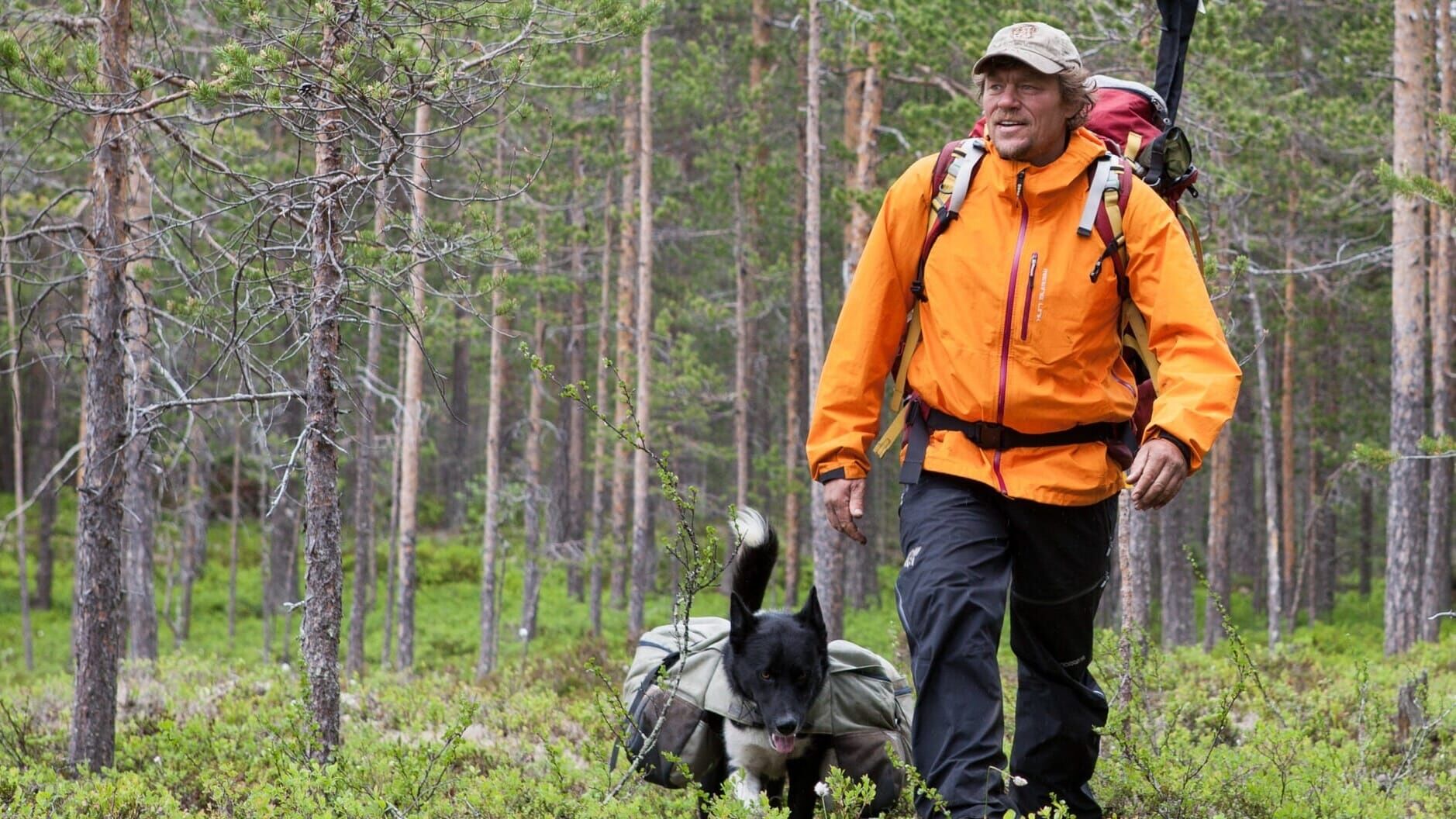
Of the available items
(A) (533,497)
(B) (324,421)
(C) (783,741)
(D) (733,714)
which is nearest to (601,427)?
(A) (533,497)

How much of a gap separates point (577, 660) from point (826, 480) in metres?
7.95


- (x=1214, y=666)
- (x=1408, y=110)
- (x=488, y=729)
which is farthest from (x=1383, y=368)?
(x=488, y=729)

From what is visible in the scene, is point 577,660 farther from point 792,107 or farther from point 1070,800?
point 792,107

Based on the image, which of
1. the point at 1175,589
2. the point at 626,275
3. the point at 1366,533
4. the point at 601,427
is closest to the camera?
the point at 1175,589

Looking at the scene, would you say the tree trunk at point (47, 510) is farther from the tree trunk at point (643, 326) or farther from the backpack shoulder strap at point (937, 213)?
the backpack shoulder strap at point (937, 213)

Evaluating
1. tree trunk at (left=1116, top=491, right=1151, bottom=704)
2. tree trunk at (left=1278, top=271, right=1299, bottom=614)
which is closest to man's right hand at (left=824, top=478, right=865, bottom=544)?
tree trunk at (left=1116, top=491, right=1151, bottom=704)

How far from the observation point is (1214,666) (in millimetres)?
10617

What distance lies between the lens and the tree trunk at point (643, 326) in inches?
766

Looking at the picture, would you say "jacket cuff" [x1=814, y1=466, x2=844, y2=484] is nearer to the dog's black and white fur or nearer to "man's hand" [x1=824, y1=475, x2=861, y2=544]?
"man's hand" [x1=824, y1=475, x2=861, y2=544]

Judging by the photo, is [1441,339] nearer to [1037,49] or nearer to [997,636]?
[1037,49]

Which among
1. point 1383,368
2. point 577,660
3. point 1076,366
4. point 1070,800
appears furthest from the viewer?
point 1383,368

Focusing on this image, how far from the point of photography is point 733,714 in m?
4.72

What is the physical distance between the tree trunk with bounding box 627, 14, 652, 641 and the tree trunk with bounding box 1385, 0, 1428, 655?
9.98 meters

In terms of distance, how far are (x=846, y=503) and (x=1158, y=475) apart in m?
0.95
